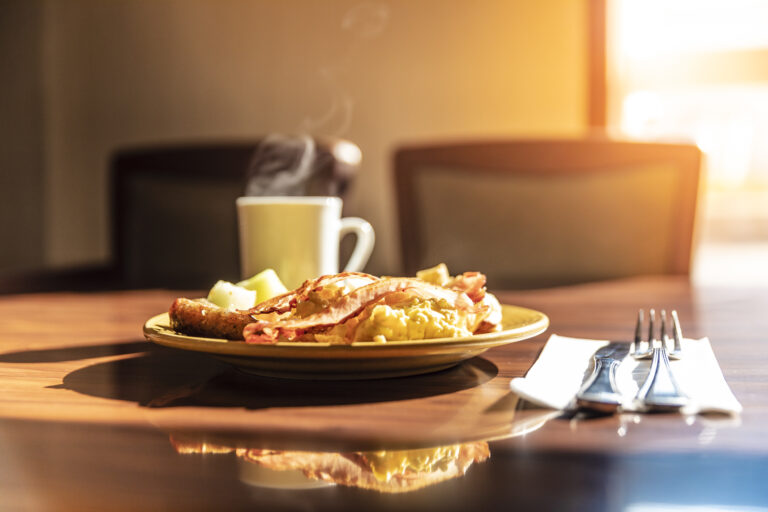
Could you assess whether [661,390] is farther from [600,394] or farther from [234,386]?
[234,386]

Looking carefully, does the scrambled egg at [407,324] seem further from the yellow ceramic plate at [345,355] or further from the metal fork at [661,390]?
the metal fork at [661,390]

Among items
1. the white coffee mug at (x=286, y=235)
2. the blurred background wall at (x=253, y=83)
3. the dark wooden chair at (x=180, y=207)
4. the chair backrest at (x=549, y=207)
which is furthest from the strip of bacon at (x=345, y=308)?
the blurred background wall at (x=253, y=83)

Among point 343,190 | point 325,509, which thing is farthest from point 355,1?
point 325,509

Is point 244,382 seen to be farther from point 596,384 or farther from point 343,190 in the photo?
point 343,190

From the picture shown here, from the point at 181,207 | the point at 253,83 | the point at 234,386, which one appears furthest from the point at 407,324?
the point at 253,83

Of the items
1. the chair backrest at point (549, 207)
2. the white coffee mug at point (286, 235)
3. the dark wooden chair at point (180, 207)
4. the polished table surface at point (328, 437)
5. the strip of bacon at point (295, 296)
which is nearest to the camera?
the polished table surface at point (328, 437)

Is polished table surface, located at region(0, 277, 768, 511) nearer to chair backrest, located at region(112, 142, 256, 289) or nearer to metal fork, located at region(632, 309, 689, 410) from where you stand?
metal fork, located at region(632, 309, 689, 410)

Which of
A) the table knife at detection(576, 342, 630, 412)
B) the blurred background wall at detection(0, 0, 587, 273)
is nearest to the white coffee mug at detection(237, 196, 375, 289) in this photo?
the table knife at detection(576, 342, 630, 412)
